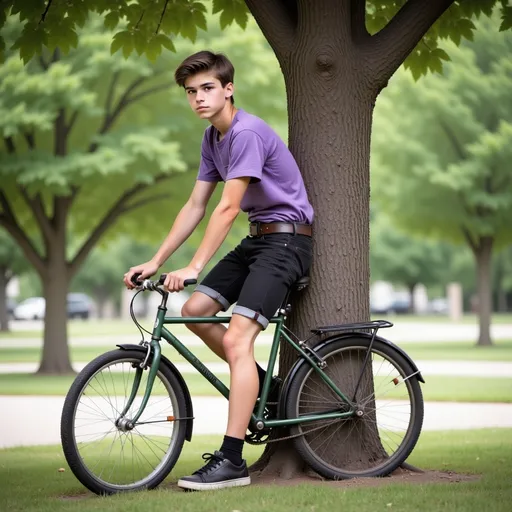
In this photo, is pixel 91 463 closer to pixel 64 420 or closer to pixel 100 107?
pixel 64 420

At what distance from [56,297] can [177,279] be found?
13426mm

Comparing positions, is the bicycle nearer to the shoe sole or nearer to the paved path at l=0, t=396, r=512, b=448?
the shoe sole

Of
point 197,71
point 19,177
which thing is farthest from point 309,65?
point 19,177

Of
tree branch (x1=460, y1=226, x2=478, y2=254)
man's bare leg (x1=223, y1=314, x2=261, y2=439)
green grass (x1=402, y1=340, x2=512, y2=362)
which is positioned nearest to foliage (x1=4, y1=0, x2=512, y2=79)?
man's bare leg (x1=223, y1=314, x2=261, y2=439)

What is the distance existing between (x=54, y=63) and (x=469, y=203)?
11860 mm

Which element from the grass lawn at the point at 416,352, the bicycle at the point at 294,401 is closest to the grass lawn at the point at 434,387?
the grass lawn at the point at 416,352

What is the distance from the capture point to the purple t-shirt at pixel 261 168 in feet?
17.3

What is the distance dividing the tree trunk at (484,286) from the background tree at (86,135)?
28.2 ft

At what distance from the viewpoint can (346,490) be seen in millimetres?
5145

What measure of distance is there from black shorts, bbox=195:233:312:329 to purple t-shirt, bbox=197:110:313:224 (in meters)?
0.14

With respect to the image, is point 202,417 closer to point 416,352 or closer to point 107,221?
point 107,221

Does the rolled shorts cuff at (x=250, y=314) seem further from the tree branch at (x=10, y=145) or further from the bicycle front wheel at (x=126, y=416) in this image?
the tree branch at (x=10, y=145)

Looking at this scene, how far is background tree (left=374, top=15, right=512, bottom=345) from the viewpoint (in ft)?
81.9

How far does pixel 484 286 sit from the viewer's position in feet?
87.2
